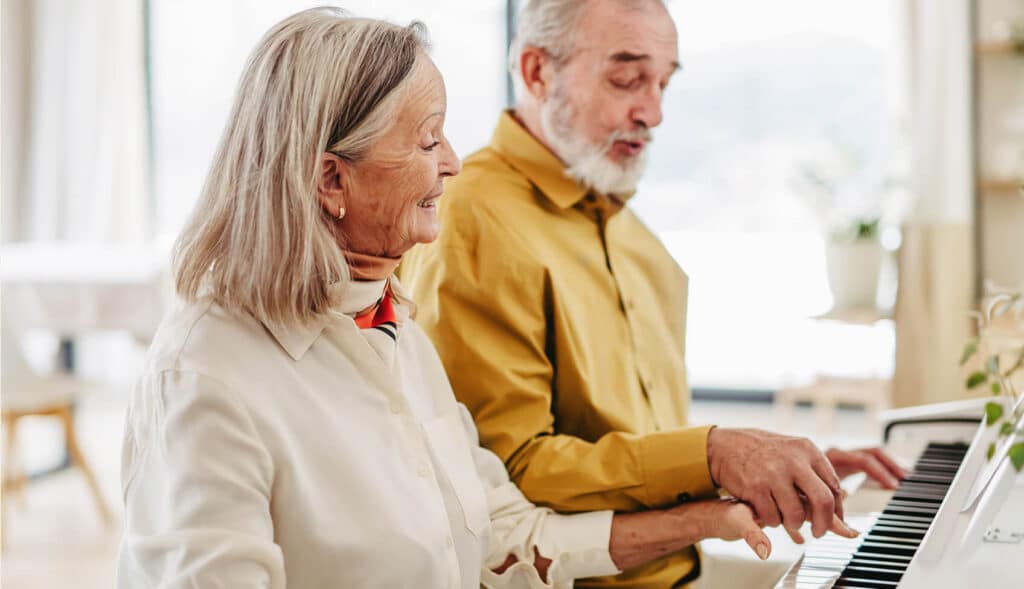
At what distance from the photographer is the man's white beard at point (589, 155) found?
182cm

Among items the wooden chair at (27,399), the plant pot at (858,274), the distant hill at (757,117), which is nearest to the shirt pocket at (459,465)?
the wooden chair at (27,399)

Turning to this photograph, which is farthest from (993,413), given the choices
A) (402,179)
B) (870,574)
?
(402,179)

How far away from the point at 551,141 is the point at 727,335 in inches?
159

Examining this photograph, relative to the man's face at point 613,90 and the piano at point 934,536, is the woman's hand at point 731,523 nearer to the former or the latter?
the piano at point 934,536

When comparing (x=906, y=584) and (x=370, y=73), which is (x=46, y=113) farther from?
(x=906, y=584)

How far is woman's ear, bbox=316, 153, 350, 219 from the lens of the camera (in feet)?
4.15

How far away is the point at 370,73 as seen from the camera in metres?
1.26

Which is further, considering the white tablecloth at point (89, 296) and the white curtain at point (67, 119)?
the white curtain at point (67, 119)

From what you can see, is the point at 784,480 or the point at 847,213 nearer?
the point at 784,480

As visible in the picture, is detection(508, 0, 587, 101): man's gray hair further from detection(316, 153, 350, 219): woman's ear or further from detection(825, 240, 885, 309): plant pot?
detection(825, 240, 885, 309): plant pot

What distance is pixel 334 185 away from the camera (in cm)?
128

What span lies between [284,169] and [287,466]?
0.30 metres

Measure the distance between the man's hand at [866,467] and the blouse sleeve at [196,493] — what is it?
0.97 metres

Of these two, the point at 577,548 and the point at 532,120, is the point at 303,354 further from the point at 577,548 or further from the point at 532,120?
the point at 532,120
